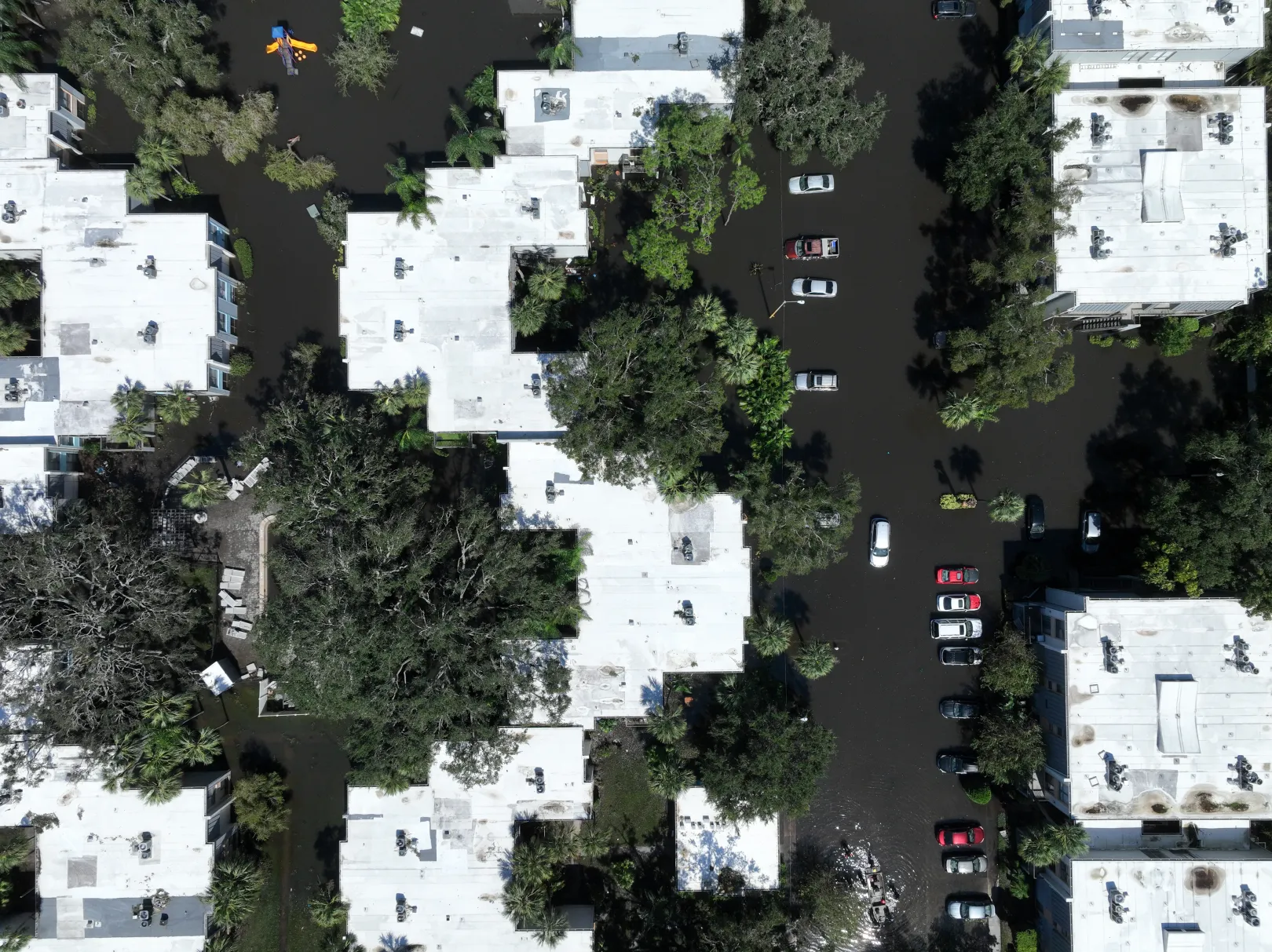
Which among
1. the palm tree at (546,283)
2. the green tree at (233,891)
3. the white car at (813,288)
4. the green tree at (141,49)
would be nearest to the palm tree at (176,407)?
the green tree at (141,49)

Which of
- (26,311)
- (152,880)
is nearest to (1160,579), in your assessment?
(152,880)

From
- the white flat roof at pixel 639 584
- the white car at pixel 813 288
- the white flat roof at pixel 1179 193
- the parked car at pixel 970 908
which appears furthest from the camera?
the white car at pixel 813 288

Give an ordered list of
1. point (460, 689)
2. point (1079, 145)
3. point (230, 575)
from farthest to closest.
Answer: point (230, 575)
point (1079, 145)
point (460, 689)

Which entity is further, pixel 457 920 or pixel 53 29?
pixel 53 29

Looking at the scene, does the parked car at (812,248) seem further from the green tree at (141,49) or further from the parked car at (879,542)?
the green tree at (141,49)

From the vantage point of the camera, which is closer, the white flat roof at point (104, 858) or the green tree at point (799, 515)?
the green tree at point (799, 515)

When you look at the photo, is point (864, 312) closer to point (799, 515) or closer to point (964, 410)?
point (964, 410)

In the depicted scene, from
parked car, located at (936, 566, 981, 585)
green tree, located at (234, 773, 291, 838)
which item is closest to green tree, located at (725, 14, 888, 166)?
parked car, located at (936, 566, 981, 585)

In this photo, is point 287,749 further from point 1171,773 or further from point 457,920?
point 1171,773
